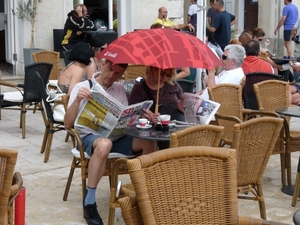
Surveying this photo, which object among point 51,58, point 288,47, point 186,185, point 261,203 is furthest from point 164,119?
point 288,47

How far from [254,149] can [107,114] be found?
1110 millimetres

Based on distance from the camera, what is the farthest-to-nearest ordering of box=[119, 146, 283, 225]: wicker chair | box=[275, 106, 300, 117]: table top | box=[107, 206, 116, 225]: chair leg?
box=[275, 106, 300, 117]: table top, box=[107, 206, 116, 225]: chair leg, box=[119, 146, 283, 225]: wicker chair

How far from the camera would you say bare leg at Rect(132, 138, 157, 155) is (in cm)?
493

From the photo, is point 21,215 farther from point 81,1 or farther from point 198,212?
point 81,1

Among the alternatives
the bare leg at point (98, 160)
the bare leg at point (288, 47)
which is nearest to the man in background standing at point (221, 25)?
the bare leg at point (288, 47)

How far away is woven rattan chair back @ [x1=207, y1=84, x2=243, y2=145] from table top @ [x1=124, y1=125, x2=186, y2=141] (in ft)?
4.07

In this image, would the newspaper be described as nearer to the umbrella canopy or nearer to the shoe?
the umbrella canopy

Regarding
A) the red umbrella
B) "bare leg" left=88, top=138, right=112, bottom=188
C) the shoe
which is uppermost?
the red umbrella

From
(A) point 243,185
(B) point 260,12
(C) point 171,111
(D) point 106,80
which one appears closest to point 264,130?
(A) point 243,185

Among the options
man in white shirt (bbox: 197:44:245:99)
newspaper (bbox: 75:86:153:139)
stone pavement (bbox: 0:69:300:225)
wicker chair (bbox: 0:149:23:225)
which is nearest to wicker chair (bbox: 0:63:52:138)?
stone pavement (bbox: 0:69:300:225)

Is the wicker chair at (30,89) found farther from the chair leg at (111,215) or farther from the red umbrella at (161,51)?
the chair leg at (111,215)

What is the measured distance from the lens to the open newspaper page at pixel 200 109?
4777mm

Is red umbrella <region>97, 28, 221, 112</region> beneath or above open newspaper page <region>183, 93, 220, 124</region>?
above

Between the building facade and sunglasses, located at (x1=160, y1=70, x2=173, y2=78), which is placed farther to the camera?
the building facade
